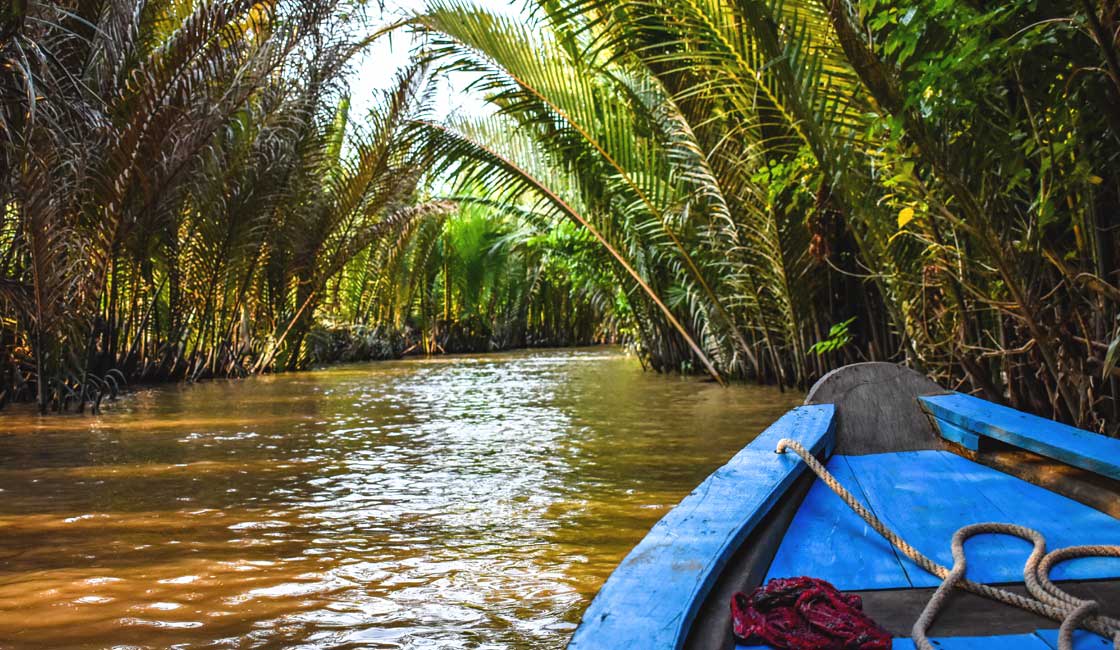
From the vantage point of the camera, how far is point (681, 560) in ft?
5.70

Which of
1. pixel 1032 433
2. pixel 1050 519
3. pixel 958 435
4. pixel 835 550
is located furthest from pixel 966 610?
pixel 958 435

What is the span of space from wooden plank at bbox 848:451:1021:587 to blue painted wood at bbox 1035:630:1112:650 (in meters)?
0.33

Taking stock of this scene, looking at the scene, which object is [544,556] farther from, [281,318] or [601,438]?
[281,318]

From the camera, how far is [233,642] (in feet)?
8.84

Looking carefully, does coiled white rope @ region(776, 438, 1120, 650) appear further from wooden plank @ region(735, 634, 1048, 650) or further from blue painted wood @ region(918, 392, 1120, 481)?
blue painted wood @ region(918, 392, 1120, 481)

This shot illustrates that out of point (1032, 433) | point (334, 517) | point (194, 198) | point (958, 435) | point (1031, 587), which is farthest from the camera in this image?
point (194, 198)

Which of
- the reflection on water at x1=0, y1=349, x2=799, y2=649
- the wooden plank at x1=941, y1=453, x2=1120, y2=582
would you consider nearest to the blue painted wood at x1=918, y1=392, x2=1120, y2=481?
the wooden plank at x1=941, y1=453, x2=1120, y2=582

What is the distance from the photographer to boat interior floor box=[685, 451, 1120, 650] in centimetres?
182

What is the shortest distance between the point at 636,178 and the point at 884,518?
801 cm

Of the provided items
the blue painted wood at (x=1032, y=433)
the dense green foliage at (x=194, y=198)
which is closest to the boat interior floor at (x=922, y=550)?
the blue painted wood at (x=1032, y=433)

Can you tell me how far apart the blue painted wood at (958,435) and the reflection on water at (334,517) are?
3.89ft

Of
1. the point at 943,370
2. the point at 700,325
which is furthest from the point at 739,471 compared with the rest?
the point at 700,325

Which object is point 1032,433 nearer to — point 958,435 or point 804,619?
point 958,435

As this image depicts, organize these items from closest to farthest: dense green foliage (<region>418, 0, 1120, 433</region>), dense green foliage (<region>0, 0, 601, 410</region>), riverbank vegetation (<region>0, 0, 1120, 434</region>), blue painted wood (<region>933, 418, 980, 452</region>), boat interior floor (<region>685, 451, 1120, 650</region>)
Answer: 1. boat interior floor (<region>685, 451, 1120, 650</region>)
2. blue painted wood (<region>933, 418, 980, 452</region>)
3. dense green foliage (<region>418, 0, 1120, 433</region>)
4. riverbank vegetation (<region>0, 0, 1120, 434</region>)
5. dense green foliage (<region>0, 0, 601, 410</region>)
